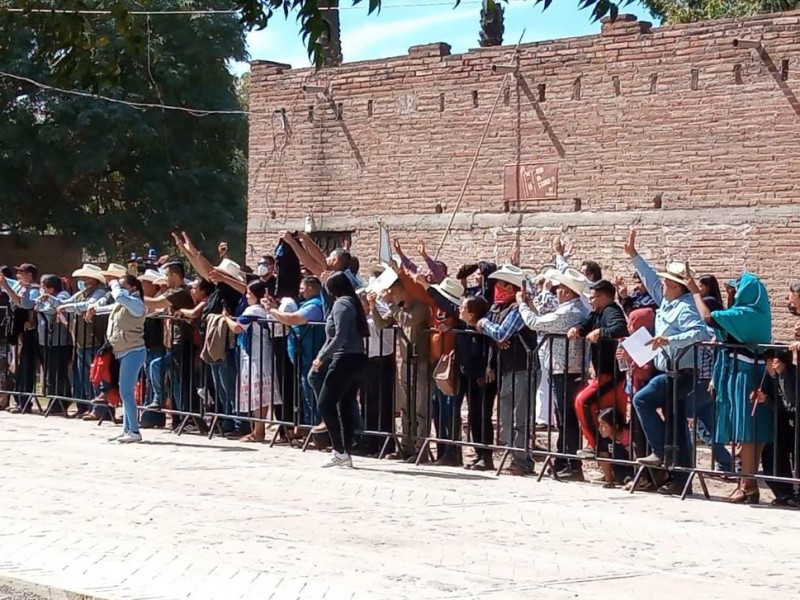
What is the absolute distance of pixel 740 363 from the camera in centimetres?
1192

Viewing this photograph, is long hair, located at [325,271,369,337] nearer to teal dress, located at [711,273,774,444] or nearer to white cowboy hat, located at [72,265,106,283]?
teal dress, located at [711,273,774,444]

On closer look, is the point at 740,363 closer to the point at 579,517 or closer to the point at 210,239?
the point at 579,517

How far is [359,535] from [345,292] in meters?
3.74

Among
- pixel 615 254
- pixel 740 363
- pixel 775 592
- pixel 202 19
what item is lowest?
pixel 775 592

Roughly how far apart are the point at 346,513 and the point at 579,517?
181 cm

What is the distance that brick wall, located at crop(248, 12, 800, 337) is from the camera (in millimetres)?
18422

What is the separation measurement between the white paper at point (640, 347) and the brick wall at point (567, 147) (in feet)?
21.3

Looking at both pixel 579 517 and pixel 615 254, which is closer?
pixel 579 517

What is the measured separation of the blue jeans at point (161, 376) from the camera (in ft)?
55.5

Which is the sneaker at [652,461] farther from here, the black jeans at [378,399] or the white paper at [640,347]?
the black jeans at [378,399]

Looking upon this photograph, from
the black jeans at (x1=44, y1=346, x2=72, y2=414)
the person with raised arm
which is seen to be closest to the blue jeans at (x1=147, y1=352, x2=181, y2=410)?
the black jeans at (x1=44, y1=346, x2=72, y2=414)

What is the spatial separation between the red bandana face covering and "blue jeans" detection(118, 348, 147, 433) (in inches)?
167

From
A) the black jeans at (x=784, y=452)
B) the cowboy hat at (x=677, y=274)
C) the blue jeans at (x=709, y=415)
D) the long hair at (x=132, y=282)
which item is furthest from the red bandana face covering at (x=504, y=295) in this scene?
the long hair at (x=132, y=282)

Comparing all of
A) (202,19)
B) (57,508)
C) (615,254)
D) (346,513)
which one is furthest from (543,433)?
(202,19)
